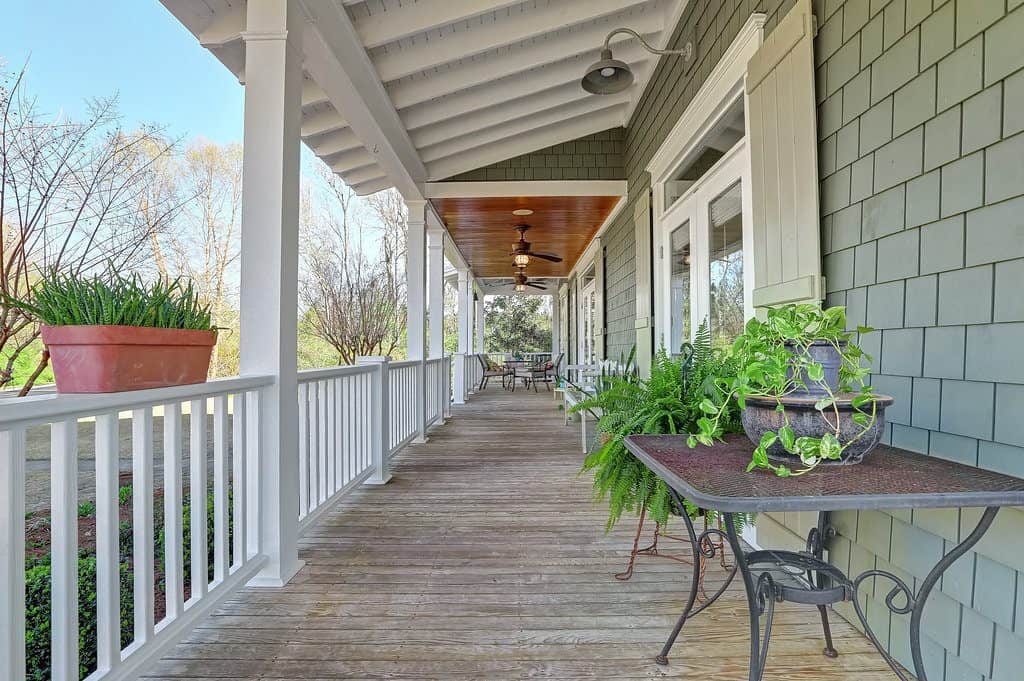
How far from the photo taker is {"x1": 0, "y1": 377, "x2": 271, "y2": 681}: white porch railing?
1.12 m

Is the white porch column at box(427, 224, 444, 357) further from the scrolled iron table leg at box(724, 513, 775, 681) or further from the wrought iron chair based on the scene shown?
the scrolled iron table leg at box(724, 513, 775, 681)

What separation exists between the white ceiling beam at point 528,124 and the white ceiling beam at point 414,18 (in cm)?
167

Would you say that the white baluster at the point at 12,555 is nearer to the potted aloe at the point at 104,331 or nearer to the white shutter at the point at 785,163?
the potted aloe at the point at 104,331

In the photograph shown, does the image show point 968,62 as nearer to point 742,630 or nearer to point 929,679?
point 929,679

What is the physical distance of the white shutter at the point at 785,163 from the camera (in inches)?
78.5

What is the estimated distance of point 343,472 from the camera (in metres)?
3.14

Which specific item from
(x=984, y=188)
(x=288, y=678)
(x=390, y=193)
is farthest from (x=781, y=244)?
(x=390, y=193)

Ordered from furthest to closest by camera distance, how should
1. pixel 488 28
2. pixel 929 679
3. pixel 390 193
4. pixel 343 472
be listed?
1. pixel 390 193
2. pixel 488 28
3. pixel 343 472
4. pixel 929 679

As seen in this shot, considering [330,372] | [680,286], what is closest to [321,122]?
[330,372]

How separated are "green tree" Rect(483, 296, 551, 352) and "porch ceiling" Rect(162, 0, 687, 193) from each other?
17.1m

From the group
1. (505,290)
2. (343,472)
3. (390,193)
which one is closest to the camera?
(343,472)

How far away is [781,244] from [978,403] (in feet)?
3.23

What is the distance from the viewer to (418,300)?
5.27 m

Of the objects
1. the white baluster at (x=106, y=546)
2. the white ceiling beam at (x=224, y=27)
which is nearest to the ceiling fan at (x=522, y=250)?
A: the white ceiling beam at (x=224, y=27)
